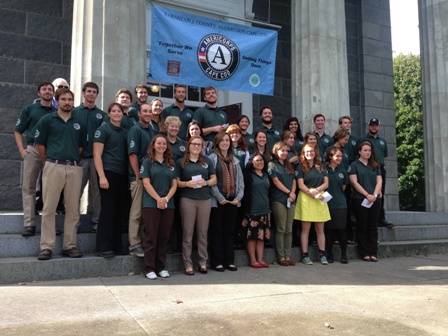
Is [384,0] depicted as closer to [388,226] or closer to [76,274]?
[388,226]

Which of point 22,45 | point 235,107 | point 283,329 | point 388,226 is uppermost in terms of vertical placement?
point 22,45

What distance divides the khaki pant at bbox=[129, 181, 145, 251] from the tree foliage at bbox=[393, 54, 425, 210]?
22.5m

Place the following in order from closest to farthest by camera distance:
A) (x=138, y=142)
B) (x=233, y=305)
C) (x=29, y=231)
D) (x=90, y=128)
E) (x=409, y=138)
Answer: (x=233, y=305)
(x=29, y=231)
(x=138, y=142)
(x=90, y=128)
(x=409, y=138)

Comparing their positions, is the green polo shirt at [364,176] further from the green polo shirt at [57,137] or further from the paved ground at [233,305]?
the green polo shirt at [57,137]

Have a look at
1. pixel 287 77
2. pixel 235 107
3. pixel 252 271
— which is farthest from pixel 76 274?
pixel 287 77

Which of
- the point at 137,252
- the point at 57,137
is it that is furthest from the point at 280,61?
the point at 137,252

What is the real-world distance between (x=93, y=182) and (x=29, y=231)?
1.05m

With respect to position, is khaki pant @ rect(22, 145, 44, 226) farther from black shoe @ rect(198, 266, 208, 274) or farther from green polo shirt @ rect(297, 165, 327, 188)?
green polo shirt @ rect(297, 165, 327, 188)

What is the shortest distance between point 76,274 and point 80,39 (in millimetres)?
3843

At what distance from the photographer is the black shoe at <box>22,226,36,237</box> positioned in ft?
19.0

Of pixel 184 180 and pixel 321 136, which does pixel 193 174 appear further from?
pixel 321 136

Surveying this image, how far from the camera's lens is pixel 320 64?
9070 millimetres

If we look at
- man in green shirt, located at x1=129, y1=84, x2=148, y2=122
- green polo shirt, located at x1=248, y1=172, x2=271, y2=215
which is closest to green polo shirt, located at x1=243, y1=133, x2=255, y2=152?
green polo shirt, located at x1=248, y1=172, x2=271, y2=215

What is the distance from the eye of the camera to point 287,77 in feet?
39.9
